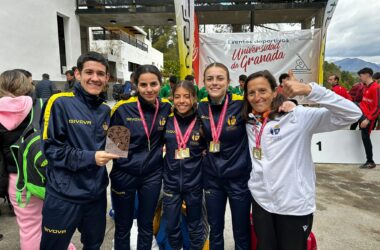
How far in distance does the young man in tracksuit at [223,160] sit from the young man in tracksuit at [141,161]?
423 mm

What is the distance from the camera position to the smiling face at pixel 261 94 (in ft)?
7.08

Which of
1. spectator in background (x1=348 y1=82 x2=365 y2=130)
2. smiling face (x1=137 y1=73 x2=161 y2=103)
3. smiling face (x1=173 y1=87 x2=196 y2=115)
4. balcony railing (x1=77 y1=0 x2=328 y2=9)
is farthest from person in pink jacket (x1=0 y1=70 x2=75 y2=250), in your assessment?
balcony railing (x1=77 y1=0 x2=328 y2=9)

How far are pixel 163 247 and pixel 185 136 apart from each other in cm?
126

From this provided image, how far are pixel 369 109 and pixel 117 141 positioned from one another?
6022mm

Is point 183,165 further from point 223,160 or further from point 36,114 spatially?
point 36,114

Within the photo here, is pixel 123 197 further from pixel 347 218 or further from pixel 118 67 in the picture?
pixel 118 67

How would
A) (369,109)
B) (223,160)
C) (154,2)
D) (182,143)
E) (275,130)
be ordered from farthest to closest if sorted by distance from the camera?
(154,2) → (369,109) → (182,143) → (223,160) → (275,130)

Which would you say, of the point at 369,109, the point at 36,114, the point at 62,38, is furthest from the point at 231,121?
the point at 62,38

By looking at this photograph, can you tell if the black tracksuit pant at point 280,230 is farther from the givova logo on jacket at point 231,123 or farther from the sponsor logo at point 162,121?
the sponsor logo at point 162,121

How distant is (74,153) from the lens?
6.40 ft

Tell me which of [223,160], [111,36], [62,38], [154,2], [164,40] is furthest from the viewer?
[164,40]

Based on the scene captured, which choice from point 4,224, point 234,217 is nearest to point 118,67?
point 4,224

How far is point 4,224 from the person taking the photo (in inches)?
146

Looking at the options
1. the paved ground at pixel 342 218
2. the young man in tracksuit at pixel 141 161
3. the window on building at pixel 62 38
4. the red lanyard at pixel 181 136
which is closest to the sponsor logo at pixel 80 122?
the young man in tracksuit at pixel 141 161
